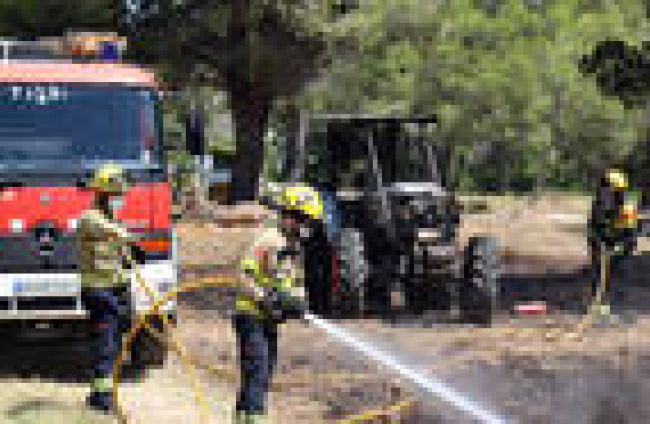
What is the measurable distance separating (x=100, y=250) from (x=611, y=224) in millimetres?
7544

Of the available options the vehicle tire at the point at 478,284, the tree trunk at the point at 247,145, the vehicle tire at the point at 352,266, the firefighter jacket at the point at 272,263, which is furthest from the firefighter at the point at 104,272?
the tree trunk at the point at 247,145

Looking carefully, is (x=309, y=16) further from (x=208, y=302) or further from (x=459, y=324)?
(x=459, y=324)

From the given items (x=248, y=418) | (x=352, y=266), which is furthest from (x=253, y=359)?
(x=352, y=266)

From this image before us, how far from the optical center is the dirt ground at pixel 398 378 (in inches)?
352

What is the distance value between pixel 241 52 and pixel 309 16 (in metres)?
1.80

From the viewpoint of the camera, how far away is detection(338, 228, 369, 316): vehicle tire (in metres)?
13.2

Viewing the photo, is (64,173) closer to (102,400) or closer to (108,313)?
(108,313)

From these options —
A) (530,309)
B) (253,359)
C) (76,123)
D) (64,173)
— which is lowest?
(530,309)

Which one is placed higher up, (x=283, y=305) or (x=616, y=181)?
(x=616, y=181)

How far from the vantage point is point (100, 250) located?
29.8 feet

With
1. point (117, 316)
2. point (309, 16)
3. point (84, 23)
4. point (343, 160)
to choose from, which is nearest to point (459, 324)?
point (343, 160)

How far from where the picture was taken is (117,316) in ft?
30.9

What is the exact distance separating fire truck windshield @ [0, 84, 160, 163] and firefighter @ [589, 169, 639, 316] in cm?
603

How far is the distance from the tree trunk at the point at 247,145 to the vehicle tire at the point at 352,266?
16.6m
